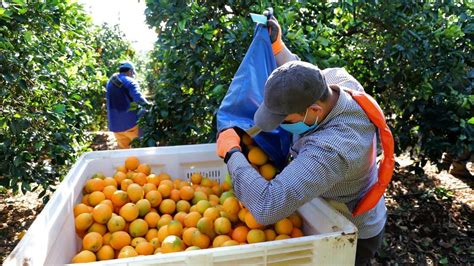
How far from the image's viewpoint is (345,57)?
3232 millimetres

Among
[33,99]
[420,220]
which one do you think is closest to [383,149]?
[420,220]

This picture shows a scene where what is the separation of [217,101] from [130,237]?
109cm

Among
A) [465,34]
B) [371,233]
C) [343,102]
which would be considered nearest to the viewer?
[343,102]

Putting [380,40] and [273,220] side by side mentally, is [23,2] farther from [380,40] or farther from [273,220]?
[380,40]

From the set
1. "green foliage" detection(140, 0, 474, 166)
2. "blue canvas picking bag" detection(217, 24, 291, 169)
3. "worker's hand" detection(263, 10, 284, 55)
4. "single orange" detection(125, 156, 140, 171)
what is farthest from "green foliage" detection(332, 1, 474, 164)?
"single orange" detection(125, 156, 140, 171)

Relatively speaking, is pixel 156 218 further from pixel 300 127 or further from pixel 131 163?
pixel 300 127

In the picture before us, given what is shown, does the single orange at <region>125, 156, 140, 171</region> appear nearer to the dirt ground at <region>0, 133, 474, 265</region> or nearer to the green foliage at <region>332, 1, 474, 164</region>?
Result: the dirt ground at <region>0, 133, 474, 265</region>

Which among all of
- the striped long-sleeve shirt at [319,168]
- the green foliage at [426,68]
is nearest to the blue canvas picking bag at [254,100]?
the striped long-sleeve shirt at [319,168]

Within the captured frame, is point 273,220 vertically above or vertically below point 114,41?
above

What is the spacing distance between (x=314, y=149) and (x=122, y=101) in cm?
375

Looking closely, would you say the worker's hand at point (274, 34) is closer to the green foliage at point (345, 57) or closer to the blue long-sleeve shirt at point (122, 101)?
the green foliage at point (345, 57)

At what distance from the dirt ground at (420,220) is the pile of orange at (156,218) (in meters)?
1.41

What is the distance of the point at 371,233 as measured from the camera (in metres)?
1.72

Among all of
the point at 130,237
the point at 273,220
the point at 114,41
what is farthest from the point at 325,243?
the point at 114,41
